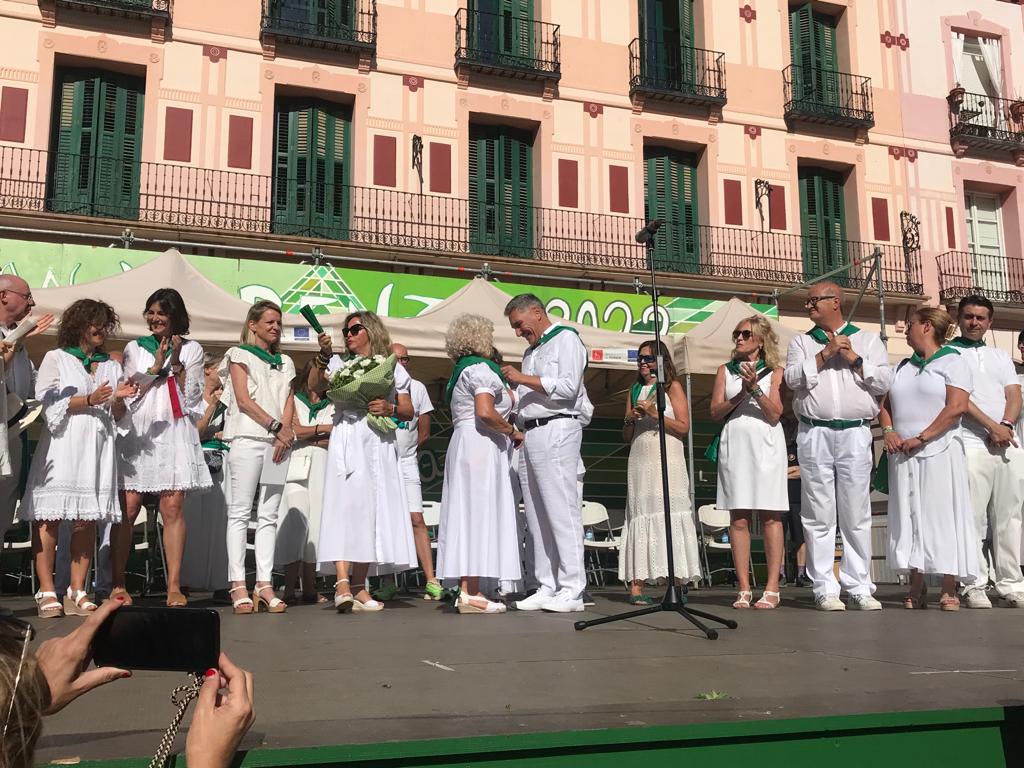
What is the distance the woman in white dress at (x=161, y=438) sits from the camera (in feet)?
21.1

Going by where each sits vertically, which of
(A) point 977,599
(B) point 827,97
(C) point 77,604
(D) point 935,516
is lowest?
(A) point 977,599

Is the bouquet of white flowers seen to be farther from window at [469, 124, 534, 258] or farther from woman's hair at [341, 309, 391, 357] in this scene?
window at [469, 124, 534, 258]

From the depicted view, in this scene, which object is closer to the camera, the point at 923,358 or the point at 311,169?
the point at 923,358

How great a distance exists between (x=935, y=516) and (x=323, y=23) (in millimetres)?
16517

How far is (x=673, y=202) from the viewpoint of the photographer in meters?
21.8

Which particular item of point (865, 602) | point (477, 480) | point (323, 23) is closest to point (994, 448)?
point (865, 602)

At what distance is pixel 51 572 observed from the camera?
20.3ft

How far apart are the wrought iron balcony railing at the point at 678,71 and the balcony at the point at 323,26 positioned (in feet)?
18.4

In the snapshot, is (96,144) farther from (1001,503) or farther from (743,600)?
(1001,503)

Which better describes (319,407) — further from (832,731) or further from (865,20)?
(865,20)

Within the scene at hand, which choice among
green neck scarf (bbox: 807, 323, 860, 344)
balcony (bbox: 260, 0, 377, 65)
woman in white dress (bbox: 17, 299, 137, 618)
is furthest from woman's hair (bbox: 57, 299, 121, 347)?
balcony (bbox: 260, 0, 377, 65)

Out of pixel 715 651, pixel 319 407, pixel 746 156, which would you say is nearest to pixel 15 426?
pixel 319 407

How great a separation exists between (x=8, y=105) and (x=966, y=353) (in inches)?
640

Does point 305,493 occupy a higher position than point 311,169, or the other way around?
point 311,169
